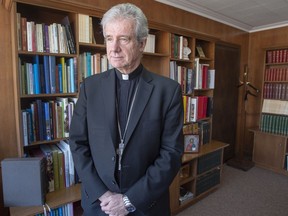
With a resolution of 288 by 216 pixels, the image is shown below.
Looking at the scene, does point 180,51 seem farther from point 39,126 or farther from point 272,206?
point 272,206

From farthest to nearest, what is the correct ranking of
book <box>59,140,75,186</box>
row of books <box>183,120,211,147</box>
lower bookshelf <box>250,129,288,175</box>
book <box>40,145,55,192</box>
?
lower bookshelf <box>250,129,288,175</box>
row of books <box>183,120,211,147</box>
book <box>59,140,75,186</box>
book <box>40,145,55,192</box>

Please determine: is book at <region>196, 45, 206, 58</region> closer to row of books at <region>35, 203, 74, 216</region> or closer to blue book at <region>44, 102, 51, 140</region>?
blue book at <region>44, 102, 51, 140</region>

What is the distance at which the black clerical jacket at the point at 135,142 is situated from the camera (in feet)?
3.63

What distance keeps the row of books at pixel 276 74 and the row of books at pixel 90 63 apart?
129 inches

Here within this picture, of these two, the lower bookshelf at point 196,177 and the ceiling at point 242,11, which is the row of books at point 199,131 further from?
the ceiling at point 242,11

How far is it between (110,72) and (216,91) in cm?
296

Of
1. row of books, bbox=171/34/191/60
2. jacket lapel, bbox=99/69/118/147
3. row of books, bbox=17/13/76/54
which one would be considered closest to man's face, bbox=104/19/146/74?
jacket lapel, bbox=99/69/118/147

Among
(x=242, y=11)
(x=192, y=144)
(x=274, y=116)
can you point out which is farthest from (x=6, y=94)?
(x=274, y=116)

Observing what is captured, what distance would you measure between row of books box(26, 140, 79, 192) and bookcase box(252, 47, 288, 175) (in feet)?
11.3

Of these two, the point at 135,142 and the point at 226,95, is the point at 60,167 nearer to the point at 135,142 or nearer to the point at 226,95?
the point at 135,142

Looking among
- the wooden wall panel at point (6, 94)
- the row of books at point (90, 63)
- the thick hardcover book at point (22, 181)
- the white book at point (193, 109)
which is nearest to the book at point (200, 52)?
the white book at point (193, 109)

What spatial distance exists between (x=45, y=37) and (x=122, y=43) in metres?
→ 0.98

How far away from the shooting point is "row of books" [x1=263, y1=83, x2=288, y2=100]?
3.77 metres

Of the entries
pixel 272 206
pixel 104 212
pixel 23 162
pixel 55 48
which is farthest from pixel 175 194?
pixel 55 48
